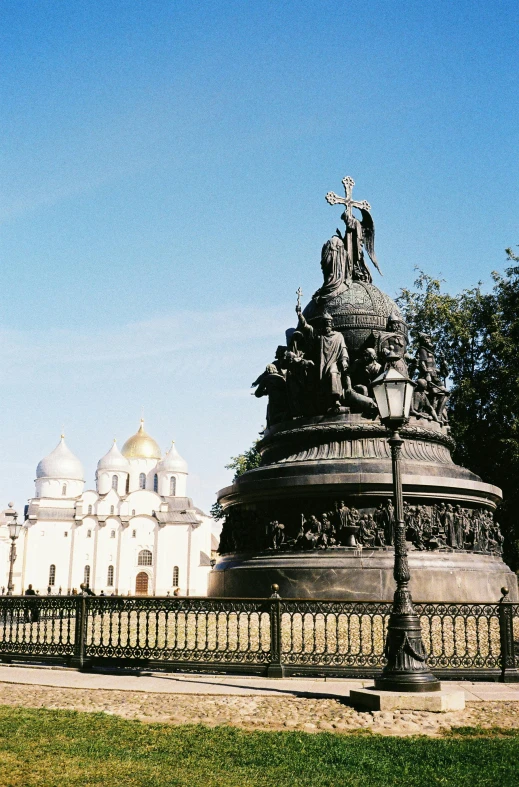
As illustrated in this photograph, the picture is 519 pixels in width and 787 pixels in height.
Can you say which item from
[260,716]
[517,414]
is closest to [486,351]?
[517,414]

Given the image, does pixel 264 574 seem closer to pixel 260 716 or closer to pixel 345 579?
pixel 345 579

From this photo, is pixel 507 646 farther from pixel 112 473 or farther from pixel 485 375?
pixel 112 473

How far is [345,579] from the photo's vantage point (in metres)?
16.8

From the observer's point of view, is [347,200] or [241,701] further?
[347,200]

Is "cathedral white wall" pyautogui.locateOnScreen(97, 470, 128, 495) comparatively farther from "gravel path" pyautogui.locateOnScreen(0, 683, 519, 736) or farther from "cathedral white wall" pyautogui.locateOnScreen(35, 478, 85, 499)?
"gravel path" pyautogui.locateOnScreen(0, 683, 519, 736)

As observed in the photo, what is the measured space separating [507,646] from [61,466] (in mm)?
93287

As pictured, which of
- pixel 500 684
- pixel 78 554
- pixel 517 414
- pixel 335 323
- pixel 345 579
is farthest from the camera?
pixel 78 554

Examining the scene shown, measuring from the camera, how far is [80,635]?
1295 centimetres

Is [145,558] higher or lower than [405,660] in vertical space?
higher

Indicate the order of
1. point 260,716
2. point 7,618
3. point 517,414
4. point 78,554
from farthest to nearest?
point 78,554, point 517,414, point 7,618, point 260,716

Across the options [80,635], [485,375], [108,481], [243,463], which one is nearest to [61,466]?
[108,481]

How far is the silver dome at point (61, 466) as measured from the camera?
99.4 meters

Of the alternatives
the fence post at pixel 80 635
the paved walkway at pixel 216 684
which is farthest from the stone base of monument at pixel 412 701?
the fence post at pixel 80 635

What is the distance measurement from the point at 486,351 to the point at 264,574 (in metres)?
24.4
